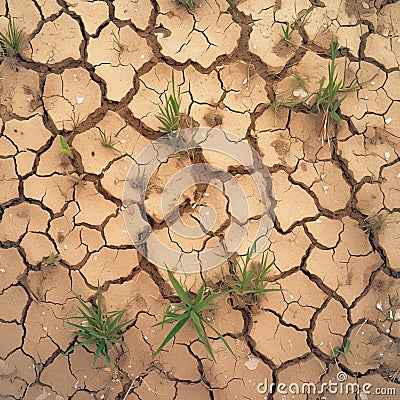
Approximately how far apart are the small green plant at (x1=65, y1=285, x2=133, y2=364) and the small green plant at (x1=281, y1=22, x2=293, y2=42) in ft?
5.93

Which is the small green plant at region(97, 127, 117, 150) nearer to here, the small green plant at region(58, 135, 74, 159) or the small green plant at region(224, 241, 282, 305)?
the small green plant at region(58, 135, 74, 159)

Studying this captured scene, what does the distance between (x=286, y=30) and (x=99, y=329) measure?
2.00 meters

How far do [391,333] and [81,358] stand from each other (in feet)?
5.44

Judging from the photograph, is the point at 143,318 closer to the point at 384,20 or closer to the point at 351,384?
the point at 351,384

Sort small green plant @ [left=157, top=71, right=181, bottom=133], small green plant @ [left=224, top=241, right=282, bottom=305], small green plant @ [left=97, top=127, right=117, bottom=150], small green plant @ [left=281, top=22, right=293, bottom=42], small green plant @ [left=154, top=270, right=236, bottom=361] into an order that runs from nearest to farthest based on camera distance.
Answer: small green plant @ [left=154, top=270, right=236, bottom=361], small green plant @ [left=224, top=241, right=282, bottom=305], small green plant @ [left=157, top=71, right=181, bottom=133], small green plant @ [left=97, top=127, right=117, bottom=150], small green plant @ [left=281, top=22, right=293, bottom=42]

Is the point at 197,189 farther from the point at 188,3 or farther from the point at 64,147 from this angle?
the point at 188,3

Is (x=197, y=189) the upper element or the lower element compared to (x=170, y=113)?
lower

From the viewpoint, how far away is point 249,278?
103 inches

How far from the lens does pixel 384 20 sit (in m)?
3.10

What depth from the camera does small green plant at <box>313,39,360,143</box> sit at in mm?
2820

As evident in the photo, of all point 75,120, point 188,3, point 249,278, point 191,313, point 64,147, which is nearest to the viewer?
point 191,313

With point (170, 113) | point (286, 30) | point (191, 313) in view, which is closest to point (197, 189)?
point (170, 113)

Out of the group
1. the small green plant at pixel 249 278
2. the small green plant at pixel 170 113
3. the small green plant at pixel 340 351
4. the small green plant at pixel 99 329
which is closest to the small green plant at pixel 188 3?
the small green plant at pixel 170 113

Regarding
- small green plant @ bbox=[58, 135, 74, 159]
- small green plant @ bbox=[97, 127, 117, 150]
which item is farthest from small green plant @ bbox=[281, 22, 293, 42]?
small green plant @ bbox=[58, 135, 74, 159]
